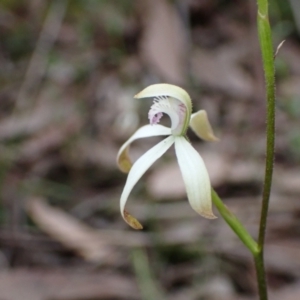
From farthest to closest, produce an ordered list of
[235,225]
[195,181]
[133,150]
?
1. [133,150]
2. [235,225]
3. [195,181]

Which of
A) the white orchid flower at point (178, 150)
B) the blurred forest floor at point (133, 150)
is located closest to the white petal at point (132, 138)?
the white orchid flower at point (178, 150)

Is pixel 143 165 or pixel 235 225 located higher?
pixel 143 165

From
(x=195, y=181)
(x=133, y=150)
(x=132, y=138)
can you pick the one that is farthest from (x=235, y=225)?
(x=133, y=150)

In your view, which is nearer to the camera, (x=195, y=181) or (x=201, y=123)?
(x=195, y=181)

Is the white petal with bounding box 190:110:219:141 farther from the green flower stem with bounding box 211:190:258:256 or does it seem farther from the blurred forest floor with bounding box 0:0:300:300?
the blurred forest floor with bounding box 0:0:300:300

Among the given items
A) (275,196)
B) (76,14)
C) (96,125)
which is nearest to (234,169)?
(275,196)

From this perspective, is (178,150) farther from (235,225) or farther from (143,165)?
(235,225)

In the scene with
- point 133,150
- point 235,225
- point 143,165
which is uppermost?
point 143,165
